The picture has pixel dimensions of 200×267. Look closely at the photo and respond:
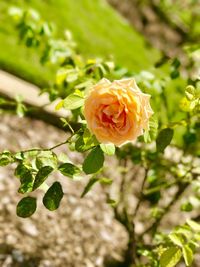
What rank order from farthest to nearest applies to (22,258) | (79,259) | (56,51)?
(79,259)
(22,258)
(56,51)

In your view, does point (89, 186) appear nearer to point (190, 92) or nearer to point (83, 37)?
point (190, 92)

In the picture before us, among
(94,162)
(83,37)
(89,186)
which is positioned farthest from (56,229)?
(83,37)

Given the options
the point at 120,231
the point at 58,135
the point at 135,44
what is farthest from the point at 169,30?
the point at 120,231

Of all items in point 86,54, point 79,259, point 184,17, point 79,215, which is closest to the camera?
point 79,259

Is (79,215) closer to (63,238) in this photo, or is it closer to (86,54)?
(63,238)

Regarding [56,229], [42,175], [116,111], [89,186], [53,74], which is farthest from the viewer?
[53,74]

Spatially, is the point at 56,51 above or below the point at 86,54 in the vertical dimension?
above
